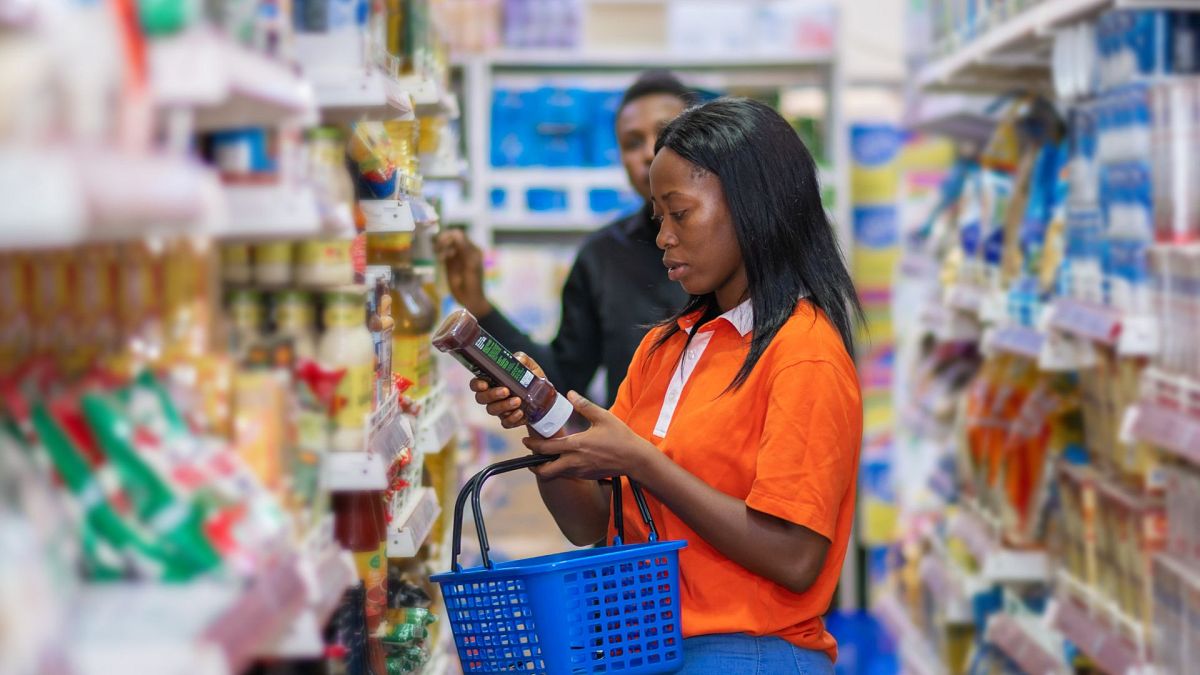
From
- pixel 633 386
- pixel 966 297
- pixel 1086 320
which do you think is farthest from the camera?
pixel 966 297

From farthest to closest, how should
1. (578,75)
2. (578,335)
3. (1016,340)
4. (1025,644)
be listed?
(578,75) < (1025,644) < (1016,340) < (578,335)

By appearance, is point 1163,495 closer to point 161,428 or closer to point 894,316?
point 161,428

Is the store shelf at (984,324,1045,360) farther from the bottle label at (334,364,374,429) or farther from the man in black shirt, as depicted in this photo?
the bottle label at (334,364,374,429)

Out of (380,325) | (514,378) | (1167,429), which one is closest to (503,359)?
(514,378)

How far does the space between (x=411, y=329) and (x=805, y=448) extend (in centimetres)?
97

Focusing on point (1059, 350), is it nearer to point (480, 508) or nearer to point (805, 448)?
point (805, 448)

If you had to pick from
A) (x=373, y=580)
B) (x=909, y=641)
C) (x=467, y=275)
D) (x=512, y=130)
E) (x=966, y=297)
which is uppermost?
(x=512, y=130)

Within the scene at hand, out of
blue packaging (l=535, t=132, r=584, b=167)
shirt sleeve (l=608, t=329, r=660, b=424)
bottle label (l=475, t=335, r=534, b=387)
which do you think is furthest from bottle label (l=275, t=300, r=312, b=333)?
blue packaging (l=535, t=132, r=584, b=167)

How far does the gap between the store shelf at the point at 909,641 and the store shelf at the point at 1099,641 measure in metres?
1.53

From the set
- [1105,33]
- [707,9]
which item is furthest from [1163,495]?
[707,9]

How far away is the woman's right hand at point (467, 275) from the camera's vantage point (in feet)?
11.2

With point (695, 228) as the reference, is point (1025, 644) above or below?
below

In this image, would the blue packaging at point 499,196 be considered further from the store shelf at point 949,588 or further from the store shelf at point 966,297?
the store shelf at point 949,588

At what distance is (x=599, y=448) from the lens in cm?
225
